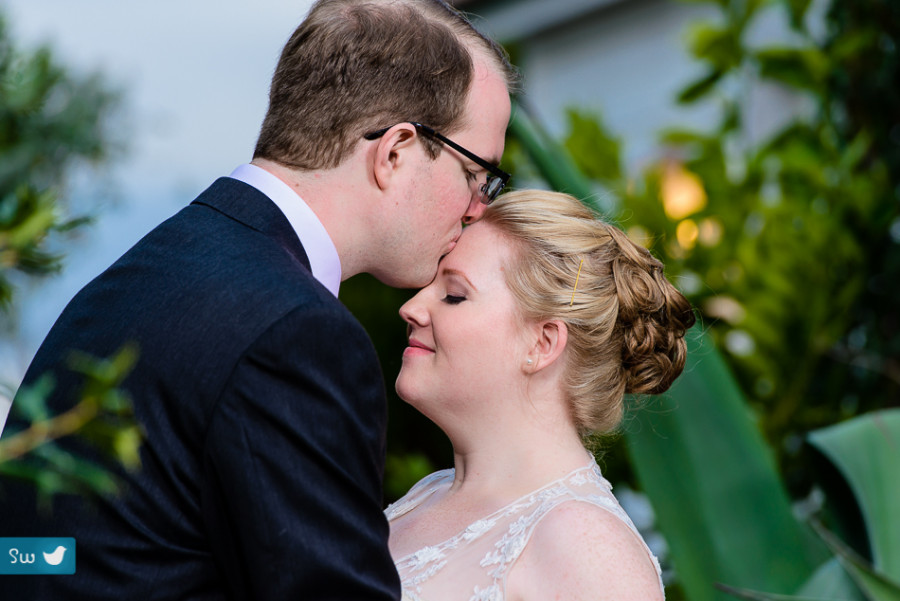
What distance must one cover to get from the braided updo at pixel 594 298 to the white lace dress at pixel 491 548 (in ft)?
0.70

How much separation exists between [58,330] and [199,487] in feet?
1.21

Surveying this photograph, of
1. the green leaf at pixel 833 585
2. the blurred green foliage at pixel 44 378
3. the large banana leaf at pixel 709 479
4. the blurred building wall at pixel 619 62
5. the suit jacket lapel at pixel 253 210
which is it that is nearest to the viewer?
the blurred green foliage at pixel 44 378

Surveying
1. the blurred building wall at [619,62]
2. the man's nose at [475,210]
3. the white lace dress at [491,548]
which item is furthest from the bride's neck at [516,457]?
the blurred building wall at [619,62]

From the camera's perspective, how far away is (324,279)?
158cm

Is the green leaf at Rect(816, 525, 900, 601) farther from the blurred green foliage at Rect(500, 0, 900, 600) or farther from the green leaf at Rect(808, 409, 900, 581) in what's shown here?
the blurred green foliage at Rect(500, 0, 900, 600)

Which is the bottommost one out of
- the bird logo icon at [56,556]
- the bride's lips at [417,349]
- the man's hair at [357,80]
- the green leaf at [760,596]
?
the green leaf at [760,596]

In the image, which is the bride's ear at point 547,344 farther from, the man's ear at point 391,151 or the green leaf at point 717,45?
the green leaf at point 717,45

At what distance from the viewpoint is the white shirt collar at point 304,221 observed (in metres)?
1.54

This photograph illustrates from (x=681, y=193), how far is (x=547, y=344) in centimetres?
262

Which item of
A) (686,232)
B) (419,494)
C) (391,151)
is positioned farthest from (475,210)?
(686,232)

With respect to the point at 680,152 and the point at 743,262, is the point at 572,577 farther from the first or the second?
the point at 680,152

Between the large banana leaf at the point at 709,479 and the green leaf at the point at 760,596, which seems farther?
the large banana leaf at the point at 709,479

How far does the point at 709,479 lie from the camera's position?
248cm

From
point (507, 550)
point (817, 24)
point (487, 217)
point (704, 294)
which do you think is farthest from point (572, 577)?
point (817, 24)
